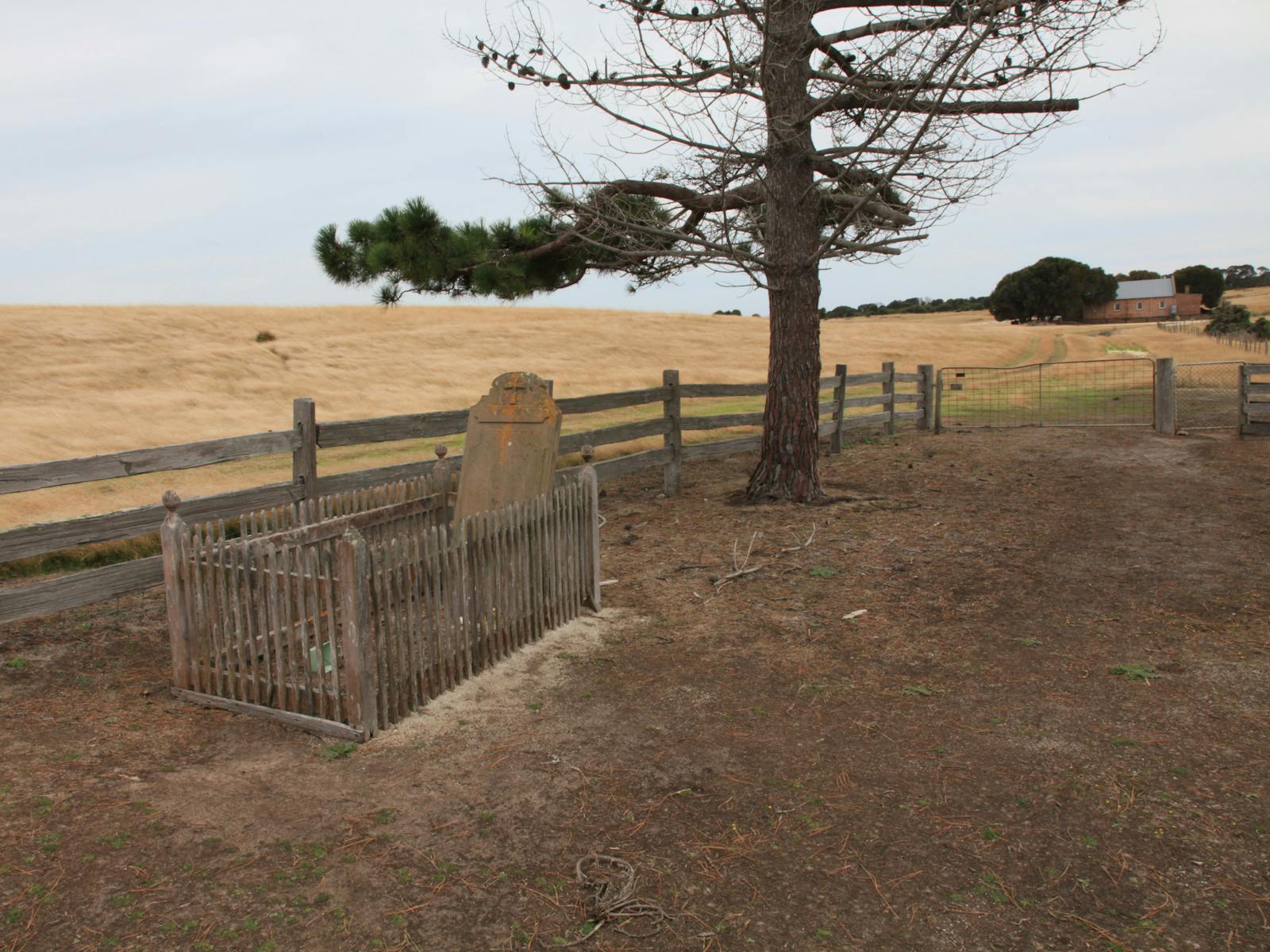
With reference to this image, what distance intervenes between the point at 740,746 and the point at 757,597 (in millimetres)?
3249

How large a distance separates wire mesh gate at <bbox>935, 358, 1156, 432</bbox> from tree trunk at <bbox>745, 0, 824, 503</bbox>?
329 inches

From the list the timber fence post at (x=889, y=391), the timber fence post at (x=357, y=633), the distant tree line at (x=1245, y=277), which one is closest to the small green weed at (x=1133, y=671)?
the timber fence post at (x=357, y=633)

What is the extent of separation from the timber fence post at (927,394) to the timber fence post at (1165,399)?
4379mm

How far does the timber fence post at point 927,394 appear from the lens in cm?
2103

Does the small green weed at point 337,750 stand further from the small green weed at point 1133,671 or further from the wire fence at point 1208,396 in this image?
the wire fence at point 1208,396

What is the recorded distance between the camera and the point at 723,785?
4902 mm

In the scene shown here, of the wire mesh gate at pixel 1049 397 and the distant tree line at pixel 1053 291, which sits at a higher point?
the distant tree line at pixel 1053 291

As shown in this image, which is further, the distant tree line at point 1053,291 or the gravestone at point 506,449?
the distant tree line at point 1053,291

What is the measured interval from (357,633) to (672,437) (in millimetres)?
8856

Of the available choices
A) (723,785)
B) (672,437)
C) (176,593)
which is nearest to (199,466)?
(176,593)

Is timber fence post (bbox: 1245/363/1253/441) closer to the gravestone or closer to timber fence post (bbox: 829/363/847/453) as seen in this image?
timber fence post (bbox: 829/363/847/453)

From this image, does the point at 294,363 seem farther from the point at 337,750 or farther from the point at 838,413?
the point at 337,750

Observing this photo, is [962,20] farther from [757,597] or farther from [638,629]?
[638,629]

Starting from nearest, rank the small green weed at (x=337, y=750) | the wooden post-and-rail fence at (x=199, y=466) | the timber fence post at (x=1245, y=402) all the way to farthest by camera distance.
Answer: the small green weed at (x=337, y=750) < the wooden post-and-rail fence at (x=199, y=466) < the timber fence post at (x=1245, y=402)
